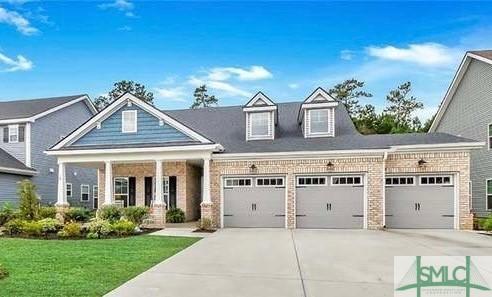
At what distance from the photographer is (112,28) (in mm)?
16734

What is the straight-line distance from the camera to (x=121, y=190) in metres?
19.8

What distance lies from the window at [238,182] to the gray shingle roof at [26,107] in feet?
44.9

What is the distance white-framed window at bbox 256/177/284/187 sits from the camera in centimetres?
1642

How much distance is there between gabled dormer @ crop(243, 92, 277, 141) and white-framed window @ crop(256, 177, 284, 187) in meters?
2.92

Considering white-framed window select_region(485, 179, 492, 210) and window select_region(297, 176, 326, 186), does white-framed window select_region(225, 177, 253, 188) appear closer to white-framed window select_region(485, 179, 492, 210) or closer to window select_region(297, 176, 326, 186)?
window select_region(297, 176, 326, 186)

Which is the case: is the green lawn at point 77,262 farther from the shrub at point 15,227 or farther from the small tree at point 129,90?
the small tree at point 129,90

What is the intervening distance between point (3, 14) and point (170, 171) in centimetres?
982

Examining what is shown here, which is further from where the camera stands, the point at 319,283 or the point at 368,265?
the point at 368,265

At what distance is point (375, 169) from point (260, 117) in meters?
6.21

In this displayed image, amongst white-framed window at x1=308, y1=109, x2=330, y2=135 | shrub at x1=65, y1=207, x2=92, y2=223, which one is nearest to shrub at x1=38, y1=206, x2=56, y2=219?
shrub at x1=65, y1=207, x2=92, y2=223

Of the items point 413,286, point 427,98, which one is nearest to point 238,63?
point 413,286

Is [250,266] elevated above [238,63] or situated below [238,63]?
below

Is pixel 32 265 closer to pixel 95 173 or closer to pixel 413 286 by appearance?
pixel 413 286

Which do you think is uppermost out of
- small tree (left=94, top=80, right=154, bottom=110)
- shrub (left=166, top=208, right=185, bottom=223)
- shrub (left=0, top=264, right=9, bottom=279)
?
small tree (left=94, top=80, right=154, bottom=110)
